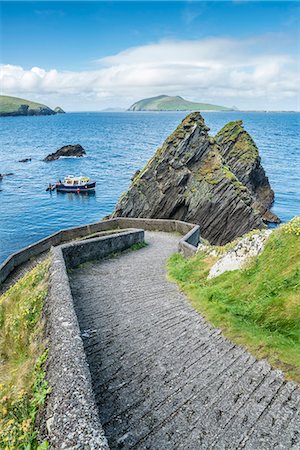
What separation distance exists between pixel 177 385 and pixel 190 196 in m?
26.9

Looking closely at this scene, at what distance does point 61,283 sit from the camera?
1070 centimetres

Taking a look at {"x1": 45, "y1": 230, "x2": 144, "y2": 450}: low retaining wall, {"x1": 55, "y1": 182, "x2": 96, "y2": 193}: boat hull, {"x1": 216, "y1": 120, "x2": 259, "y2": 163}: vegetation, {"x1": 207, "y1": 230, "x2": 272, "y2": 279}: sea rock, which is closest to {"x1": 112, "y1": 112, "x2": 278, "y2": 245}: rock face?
{"x1": 216, "y1": 120, "x2": 259, "y2": 163}: vegetation

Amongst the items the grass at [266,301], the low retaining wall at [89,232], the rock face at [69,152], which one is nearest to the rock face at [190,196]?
the low retaining wall at [89,232]

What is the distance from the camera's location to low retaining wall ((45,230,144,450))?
4.75 m

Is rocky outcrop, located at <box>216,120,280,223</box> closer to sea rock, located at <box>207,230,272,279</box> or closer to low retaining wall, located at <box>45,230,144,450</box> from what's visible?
sea rock, located at <box>207,230,272,279</box>

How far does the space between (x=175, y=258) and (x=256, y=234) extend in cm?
634

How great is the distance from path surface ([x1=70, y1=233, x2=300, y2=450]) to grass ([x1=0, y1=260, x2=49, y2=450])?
130 centimetres

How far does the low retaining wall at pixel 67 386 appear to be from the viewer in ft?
15.6

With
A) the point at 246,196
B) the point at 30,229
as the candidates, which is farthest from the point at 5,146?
the point at 246,196

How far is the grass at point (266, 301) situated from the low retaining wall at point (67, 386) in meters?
4.34

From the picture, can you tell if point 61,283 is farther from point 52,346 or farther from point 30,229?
point 30,229

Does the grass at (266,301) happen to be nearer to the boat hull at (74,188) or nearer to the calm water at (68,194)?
the calm water at (68,194)

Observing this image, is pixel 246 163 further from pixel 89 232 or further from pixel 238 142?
pixel 89 232

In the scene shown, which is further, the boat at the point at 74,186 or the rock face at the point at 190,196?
the boat at the point at 74,186
